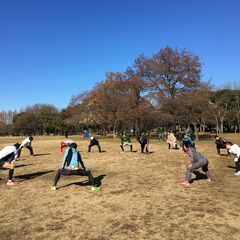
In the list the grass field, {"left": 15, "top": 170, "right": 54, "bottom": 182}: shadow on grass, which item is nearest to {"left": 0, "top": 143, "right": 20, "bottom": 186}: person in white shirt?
the grass field

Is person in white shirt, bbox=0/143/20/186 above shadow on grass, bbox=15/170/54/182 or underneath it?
above

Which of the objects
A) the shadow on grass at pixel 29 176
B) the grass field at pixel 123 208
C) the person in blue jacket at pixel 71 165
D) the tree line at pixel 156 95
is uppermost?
the tree line at pixel 156 95

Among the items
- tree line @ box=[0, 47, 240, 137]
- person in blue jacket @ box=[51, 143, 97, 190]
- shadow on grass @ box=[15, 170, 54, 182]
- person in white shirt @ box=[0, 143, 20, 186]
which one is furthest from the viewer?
tree line @ box=[0, 47, 240, 137]

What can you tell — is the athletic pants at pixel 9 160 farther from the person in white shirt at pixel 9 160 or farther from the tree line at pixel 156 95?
the tree line at pixel 156 95

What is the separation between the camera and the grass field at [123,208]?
5.84 m

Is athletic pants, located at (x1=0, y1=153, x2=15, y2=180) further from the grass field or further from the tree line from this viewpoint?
the tree line

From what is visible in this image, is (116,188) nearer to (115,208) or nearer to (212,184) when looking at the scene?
(115,208)

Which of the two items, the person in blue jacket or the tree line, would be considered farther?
the tree line

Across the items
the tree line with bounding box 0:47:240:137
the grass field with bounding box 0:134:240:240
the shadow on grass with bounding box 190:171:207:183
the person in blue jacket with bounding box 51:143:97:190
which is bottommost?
the grass field with bounding box 0:134:240:240

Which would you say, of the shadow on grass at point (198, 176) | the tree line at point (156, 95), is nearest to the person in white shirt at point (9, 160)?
the shadow on grass at point (198, 176)

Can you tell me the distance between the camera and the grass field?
5.84 meters

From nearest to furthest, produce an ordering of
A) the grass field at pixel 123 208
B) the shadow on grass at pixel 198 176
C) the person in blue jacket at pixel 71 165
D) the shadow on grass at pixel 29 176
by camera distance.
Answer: the grass field at pixel 123 208 → the person in blue jacket at pixel 71 165 → the shadow on grass at pixel 198 176 → the shadow on grass at pixel 29 176

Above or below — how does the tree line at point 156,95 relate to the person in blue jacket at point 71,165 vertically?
above

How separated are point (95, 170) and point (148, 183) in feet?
11.6
